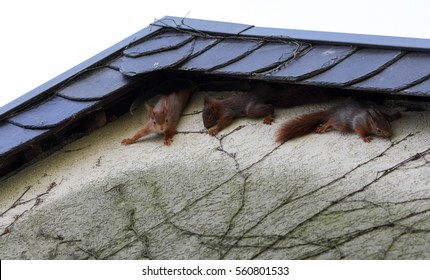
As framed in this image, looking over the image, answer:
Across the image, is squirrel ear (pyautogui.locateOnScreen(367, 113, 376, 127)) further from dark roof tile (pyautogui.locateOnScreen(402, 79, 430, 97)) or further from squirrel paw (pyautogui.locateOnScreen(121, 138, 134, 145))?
squirrel paw (pyautogui.locateOnScreen(121, 138, 134, 145))

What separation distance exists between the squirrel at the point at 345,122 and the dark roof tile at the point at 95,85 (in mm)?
839

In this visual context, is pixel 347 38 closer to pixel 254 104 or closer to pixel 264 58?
pixel 264 58

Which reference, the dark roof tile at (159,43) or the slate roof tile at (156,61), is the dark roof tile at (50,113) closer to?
the slate roof tile at (156,61)

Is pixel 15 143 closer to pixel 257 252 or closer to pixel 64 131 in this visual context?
pixel 64 131

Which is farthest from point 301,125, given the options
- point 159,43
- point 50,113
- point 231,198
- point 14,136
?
point 14,136

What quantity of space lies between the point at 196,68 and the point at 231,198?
34.0 inches

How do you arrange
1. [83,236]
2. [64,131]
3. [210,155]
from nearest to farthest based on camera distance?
1. [83,236]
2. [210,155]
3. [64,131]

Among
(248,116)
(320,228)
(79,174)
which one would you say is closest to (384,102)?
(248,116)

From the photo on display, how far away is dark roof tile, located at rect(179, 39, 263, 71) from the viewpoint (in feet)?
14.4

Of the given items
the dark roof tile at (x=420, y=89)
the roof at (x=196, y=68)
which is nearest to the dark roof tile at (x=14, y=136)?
the roof at (x=196, y=68)

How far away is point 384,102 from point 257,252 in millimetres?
1097

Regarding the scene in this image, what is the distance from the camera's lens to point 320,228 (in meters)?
3.50

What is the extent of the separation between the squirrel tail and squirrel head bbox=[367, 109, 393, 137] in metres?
0.24

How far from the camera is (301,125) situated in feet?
13.6
